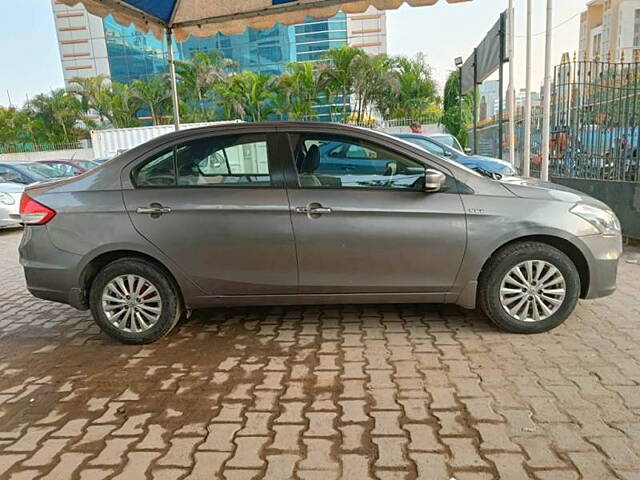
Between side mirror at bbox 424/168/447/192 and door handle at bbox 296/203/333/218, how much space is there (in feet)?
2.34

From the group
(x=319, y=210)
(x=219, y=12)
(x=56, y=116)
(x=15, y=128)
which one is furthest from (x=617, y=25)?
(x=319, y=210)

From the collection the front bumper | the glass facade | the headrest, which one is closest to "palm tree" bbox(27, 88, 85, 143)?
the glass facade

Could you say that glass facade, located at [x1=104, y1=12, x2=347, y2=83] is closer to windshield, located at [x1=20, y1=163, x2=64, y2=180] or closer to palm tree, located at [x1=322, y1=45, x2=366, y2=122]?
palm tree, located at [x1=322, y1=45, x2=366, y2=122]

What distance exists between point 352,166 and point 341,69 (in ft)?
96.8

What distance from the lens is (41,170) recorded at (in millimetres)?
14250

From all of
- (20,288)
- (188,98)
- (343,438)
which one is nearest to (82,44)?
(188,98)

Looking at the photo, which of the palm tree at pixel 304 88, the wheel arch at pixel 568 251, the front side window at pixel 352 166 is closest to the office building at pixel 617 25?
the palm tree at pixel 304 88

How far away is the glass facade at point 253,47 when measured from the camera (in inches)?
2110

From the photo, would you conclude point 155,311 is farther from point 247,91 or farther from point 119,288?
point 247,91

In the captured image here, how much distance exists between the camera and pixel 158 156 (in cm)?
371

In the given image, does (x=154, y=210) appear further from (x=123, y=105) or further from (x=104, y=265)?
(x=123, y=105)

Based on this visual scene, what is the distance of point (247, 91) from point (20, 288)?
2932cm

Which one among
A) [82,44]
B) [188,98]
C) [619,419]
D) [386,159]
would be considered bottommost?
[619,419]

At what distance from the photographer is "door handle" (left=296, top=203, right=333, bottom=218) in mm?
3523
